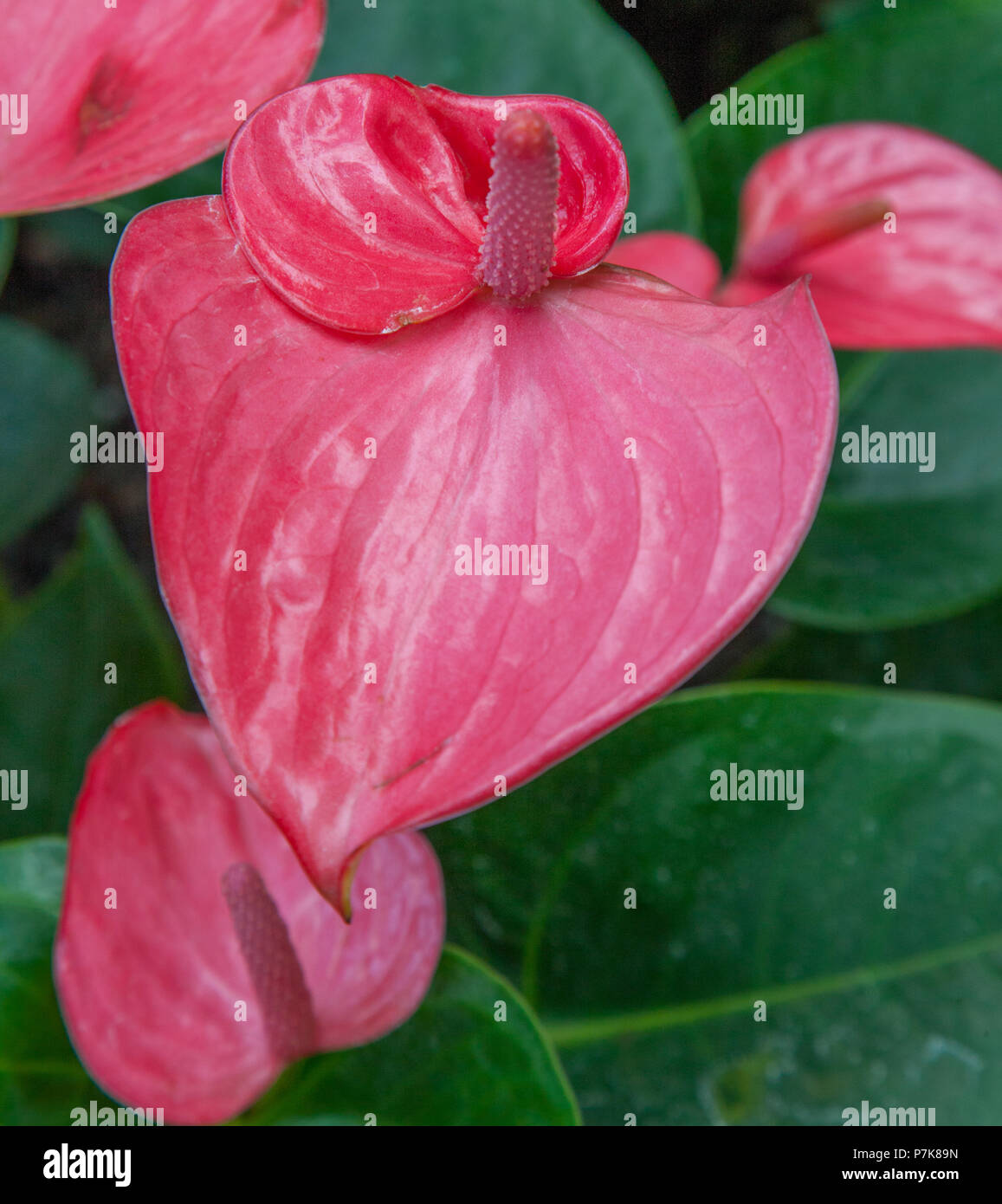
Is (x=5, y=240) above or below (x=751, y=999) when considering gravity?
above

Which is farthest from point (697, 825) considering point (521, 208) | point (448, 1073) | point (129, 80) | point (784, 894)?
point (129, 80)

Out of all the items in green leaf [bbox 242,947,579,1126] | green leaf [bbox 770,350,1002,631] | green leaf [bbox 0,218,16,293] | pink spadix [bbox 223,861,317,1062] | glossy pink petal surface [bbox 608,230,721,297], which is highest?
green leaf [bbox 0,218,16,293]

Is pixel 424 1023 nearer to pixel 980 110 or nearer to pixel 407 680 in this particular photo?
pixel 407 680

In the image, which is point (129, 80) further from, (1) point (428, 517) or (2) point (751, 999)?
(2) point (751, 999)

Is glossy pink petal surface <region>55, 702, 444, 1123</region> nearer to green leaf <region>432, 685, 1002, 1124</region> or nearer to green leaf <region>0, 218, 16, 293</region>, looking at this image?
green leaf <region>432, 685, 1002, 1124</region>

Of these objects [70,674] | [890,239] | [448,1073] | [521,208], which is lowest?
[448,1073]

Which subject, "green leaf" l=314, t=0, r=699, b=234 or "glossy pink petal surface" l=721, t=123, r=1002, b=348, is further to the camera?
"green leaf" l=314, t=0, r=699, b=234

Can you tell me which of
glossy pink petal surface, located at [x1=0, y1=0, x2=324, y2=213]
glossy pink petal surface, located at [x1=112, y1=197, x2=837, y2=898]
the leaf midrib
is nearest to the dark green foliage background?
the leaf midrib

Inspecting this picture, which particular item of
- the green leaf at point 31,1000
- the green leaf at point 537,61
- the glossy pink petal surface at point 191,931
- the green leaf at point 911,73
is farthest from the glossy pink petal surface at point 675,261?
the green leaf at point 31,1000
